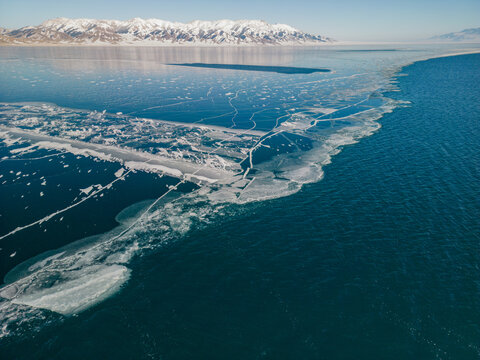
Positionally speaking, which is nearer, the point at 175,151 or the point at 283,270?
the point at 283,270

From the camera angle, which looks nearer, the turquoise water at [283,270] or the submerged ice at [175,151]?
the turquoise water at [283,270]

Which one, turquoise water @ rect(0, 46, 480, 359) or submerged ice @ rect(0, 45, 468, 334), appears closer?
turquoise water @ rect(0, 46, 480, 359)

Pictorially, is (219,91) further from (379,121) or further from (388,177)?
(388,177)

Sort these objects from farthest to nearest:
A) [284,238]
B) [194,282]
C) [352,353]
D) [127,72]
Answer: [127,72]
[284,238]
[194,282]
[352,353]

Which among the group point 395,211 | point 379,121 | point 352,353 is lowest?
point 352,353

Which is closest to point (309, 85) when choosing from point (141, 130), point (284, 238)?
point (141, 130)

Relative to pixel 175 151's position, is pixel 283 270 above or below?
below

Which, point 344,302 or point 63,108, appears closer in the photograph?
point 344,302

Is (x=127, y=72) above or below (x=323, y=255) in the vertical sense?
above
